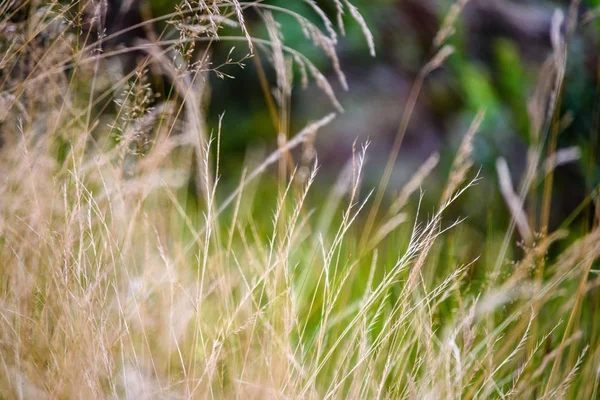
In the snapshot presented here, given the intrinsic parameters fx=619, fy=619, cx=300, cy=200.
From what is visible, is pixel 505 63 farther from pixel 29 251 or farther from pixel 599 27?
pixel 29 251

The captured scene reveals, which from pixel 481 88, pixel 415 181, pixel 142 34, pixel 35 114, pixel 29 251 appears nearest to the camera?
pixel 29 251

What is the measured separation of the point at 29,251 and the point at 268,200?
31.5 inches

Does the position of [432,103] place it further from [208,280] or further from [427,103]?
[208,280]

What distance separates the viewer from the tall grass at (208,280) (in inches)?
37.3

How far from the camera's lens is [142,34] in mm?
2029

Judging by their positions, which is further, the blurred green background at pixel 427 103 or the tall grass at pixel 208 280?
the blurred green background at pixel 427 103

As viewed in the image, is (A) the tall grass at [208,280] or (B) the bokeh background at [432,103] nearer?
(A) the tall grass at [208,280]

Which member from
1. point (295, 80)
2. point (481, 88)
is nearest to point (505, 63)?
point (481, 88)

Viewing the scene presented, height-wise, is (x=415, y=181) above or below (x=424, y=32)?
below

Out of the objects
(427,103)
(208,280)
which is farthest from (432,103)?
(208,280)

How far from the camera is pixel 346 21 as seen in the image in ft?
5.96

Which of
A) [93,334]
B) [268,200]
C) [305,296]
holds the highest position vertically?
[93,334]

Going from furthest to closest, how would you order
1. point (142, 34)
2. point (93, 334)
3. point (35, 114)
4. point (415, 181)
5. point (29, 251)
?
point (142, 34) → point (35, 114) → point (415, 181) → point (29, 251) → point (93, 334)

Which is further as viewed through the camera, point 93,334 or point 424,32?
point 424,32
